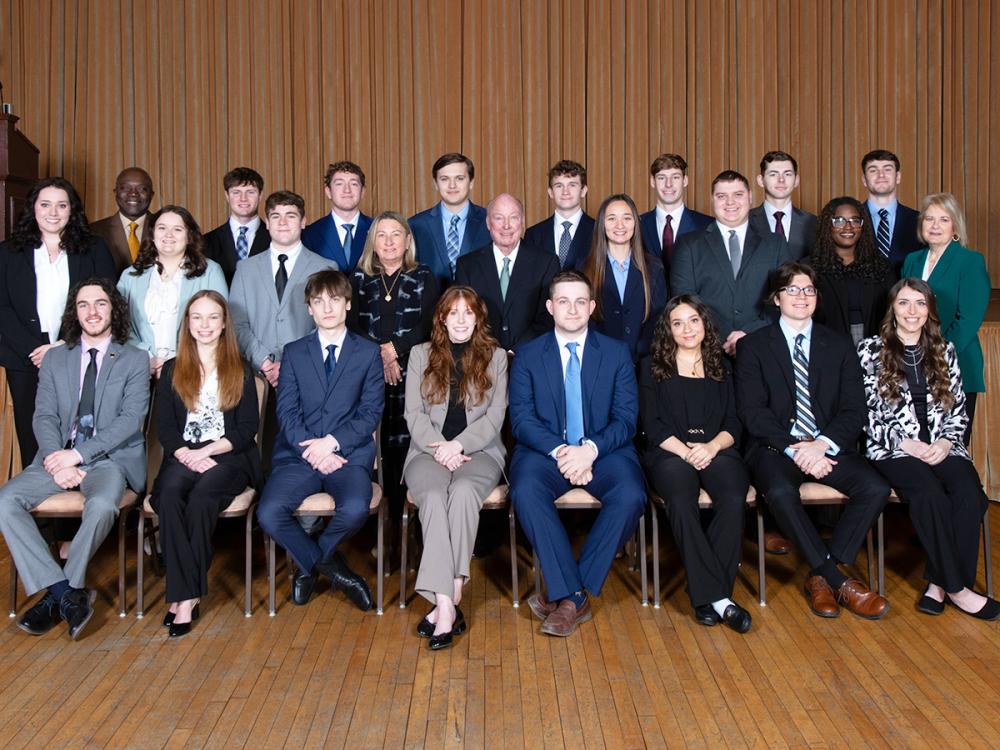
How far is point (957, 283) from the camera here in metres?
4.36

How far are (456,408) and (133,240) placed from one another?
1965mm

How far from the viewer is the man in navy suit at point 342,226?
476cm

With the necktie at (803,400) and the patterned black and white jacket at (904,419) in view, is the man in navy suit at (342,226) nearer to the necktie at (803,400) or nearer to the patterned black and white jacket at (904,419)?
the necktie at (803,400)

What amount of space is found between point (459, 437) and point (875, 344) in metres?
1.72

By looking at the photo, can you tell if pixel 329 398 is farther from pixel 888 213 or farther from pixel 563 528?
pixel 888 213

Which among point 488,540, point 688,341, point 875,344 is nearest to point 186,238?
point 488,540

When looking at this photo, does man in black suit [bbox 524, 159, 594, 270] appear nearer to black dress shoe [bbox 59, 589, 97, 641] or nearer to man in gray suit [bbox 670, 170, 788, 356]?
man in gray suit [bbox 670, 170, 788, 356]

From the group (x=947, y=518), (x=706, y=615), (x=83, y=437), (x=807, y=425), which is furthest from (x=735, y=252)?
(x=83, y=437)

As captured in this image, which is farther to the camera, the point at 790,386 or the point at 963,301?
the point at 963,301

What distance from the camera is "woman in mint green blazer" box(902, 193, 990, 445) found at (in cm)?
436

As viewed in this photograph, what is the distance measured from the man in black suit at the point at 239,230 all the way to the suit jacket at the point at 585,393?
1557 mm

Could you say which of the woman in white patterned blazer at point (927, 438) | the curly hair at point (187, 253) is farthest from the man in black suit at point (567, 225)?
the curly hair at point (187, 253)

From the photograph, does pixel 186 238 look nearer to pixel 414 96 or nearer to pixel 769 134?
pixel 414 96

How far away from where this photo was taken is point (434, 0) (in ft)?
22.2
